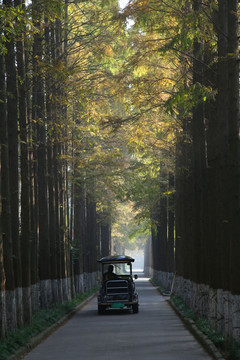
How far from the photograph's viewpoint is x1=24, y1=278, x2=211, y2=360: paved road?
558 inches

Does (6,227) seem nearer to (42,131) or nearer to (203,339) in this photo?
(203,339)

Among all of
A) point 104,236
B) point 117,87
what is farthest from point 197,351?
point 104,236

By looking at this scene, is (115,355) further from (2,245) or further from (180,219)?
(180,219)

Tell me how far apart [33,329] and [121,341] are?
2.59m

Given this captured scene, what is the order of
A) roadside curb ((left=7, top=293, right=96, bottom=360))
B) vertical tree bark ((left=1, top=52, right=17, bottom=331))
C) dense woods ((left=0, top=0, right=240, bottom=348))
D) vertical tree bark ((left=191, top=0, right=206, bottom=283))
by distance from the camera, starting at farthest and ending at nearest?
vertical tree bark ((left=191, top=0, right=206, bottom=283)), vertical tree bark ((left=1, top=52, right=17, bottom=331)), dense woods ((left=0, top=0, right=240, bottom=348)), roadside curb ((left=7, top=293, right=96, bottom=360))

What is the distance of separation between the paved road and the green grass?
0.38 metres

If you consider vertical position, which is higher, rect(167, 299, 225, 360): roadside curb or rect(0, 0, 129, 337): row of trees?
rect(0, 0, 129, 337): row of trees

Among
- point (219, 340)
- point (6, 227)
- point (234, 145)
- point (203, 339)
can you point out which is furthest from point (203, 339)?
point (6, 227)

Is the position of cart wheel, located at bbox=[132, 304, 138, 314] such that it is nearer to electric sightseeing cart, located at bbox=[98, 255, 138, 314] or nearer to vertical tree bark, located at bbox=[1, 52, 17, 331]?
electric sightseeing cart, located at bbox=[98, 255, 138, 314]

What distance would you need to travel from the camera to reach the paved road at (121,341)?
14.2m

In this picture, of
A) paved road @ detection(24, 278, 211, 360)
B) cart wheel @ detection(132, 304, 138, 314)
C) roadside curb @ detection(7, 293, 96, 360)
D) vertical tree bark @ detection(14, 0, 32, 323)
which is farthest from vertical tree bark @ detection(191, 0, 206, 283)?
cart wheel @ detection(132, 304, 138, 314)

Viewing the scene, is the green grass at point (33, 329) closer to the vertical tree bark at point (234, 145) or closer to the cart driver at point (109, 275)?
the cart driver at point (109, 275)

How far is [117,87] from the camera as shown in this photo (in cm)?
2386

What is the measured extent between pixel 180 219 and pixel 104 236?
38520 mm
